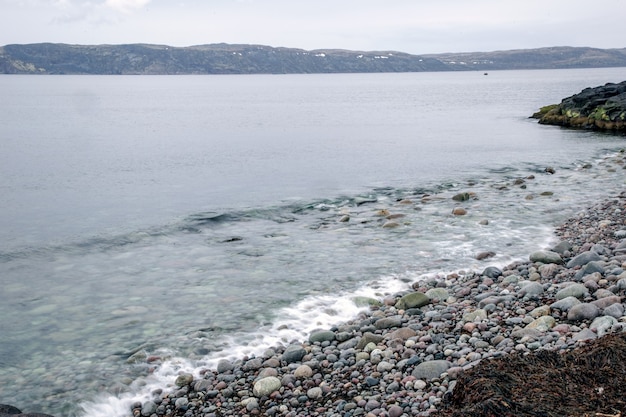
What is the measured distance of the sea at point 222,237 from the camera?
10352 millimetres

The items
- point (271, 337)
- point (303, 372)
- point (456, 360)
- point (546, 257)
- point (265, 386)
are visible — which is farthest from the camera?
point (546, 257)

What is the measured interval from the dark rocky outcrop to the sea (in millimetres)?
7379

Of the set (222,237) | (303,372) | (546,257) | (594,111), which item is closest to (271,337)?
(303,372)

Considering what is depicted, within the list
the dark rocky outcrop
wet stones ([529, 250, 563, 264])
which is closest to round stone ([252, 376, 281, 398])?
wet stones ([529, 250, 563, 264])

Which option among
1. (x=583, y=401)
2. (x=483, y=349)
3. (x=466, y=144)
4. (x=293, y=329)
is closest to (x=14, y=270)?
(x=293, y=329)

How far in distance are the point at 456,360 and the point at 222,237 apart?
430 inches

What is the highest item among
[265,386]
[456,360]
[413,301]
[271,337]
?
[456,360]

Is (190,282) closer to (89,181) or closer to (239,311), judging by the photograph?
(239,311)

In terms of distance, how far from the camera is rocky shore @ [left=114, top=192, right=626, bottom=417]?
21.3 feet

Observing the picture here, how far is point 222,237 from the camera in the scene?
18.2m

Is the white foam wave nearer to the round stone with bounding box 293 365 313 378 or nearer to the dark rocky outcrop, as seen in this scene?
the round stone with bounding box 293 365 313 378

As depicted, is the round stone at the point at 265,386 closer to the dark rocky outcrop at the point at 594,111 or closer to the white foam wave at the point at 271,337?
the white foam wave at the point at 271,337

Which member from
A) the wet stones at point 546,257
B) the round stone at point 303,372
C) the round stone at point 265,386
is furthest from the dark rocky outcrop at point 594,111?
the round stone at point 265,386

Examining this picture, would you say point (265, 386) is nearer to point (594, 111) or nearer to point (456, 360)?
point (456, 360)
